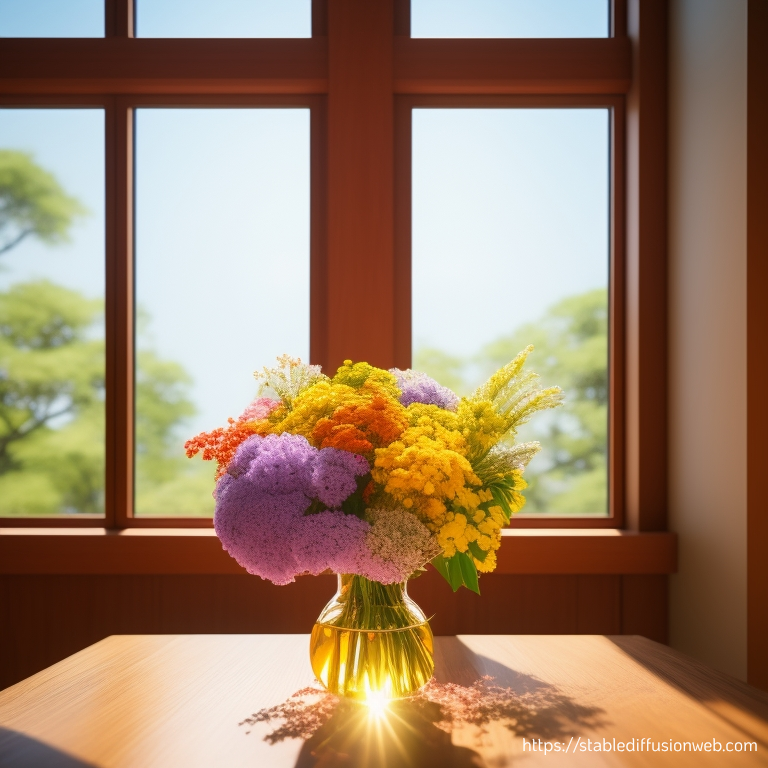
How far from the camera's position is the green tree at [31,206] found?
204 cm

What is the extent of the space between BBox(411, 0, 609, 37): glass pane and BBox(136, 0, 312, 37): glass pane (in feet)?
1.25

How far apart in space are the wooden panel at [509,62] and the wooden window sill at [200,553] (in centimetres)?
140

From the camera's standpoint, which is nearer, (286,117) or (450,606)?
(450,606)

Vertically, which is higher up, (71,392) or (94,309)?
(94,309)

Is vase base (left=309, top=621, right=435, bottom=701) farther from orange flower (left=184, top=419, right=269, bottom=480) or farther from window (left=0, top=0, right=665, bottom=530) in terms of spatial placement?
window (left=0, top=0, right=665, bottom=530)

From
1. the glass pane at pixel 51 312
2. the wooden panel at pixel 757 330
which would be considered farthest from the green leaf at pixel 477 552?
the glass pane at pixel 51 312

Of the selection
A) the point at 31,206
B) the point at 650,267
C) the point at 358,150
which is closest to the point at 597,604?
the point at 650,267

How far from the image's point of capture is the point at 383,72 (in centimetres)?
187

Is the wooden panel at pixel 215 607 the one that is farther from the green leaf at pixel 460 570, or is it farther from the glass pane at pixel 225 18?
the glass pane at pixel 225 18

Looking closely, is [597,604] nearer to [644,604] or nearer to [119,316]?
[644,604]

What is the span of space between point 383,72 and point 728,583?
174 cm

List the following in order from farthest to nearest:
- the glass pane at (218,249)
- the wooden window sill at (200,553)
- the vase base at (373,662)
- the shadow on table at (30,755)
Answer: the glass pane at (218,249), the wooden window sill at (200,553), the vase base at (373,662), the shadow on table at (30,755)

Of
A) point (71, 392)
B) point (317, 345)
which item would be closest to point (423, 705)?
point (317, 345)

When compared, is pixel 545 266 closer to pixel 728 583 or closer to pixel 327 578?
pixel 728 583
